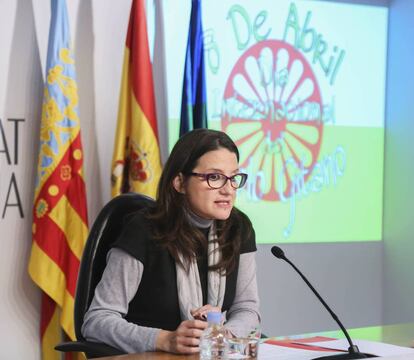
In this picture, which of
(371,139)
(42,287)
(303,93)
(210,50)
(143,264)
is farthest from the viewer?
(371,139)

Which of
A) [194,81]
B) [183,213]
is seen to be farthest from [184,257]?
[194,81]

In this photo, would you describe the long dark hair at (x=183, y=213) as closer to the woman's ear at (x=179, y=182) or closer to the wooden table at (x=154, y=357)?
the woman's ear at (x=179, y=182)

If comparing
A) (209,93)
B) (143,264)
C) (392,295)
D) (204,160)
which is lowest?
(392,295)

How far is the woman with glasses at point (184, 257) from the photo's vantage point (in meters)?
2.21

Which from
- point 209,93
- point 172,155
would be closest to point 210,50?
point 209,93

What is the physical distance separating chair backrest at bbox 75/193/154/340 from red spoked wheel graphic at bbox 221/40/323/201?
1.88 m

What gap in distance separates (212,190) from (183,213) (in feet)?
0.44

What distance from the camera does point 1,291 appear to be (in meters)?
3.64

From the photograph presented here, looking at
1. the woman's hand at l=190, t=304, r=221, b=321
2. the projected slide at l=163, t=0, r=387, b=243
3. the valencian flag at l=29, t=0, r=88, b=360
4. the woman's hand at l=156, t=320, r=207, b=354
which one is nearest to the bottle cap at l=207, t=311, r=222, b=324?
the woman's hand at l=156, t=320, r=207, b=354

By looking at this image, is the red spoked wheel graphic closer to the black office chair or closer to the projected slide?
Answer: the projected slide

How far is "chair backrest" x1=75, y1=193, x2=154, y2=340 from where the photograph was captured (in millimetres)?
2291

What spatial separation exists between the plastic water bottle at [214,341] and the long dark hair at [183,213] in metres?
0.47

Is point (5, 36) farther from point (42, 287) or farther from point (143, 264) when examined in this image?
point (143, 264)

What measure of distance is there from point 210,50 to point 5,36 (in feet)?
3.69
